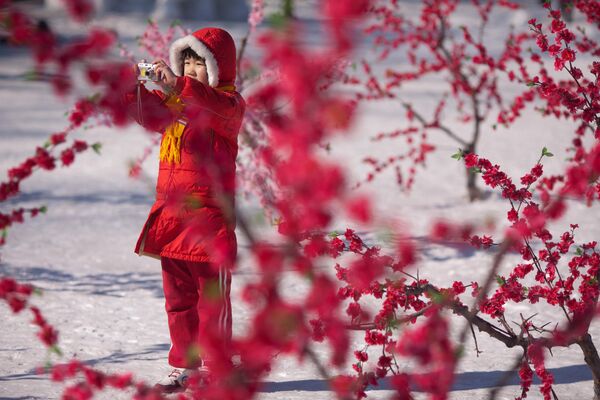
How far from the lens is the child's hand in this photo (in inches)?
90.9

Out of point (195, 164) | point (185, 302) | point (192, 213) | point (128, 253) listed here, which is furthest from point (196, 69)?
point (128, 253)

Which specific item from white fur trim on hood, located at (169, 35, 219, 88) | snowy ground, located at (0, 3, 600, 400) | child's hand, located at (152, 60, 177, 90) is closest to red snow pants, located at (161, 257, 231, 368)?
snowy ground, located at (0, 3, 600, 400)

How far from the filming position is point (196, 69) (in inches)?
111

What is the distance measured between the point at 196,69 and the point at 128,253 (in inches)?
82.9

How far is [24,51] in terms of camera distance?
1253 centimetres

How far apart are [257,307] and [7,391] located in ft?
5.58

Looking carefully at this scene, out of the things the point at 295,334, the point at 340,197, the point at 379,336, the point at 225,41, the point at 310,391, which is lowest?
the point at 310,391

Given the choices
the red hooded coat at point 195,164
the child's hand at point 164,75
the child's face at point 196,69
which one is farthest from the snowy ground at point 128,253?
the child's hand at point 164,75

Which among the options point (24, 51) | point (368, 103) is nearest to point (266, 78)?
point (368, 103)

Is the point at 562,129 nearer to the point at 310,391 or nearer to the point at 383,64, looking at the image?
the point at 383,64

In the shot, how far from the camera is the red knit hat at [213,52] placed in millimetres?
A: 2750

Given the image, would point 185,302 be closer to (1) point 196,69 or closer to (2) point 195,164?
(2) point 195,164

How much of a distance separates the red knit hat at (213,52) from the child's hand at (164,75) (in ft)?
1.40

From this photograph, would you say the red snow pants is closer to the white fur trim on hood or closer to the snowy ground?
the snowy ground
